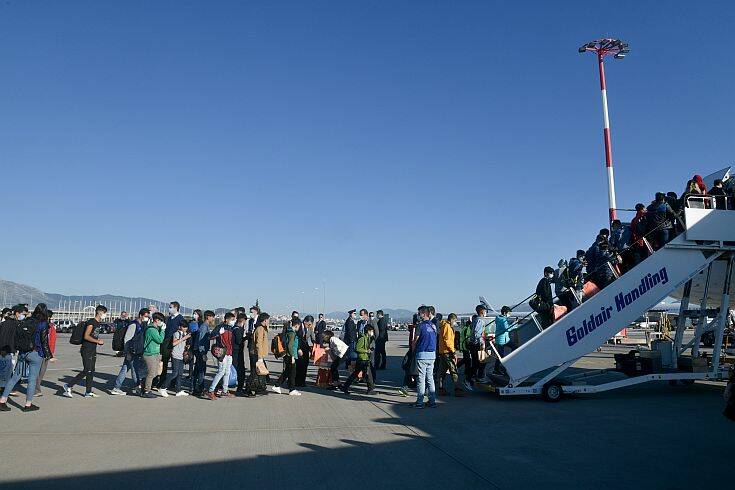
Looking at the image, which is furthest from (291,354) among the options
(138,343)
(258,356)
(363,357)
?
(138,343)

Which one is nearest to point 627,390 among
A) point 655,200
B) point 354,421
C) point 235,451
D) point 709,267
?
point 709,267

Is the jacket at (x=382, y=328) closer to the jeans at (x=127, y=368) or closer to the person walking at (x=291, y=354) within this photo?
the person walking at (x=291, y=354)

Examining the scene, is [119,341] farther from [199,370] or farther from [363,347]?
[363,347]

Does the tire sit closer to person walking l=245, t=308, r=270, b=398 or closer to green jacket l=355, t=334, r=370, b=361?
green jacket l=355, t=334, r=370, b=361

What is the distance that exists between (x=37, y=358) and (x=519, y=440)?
27.0 ft

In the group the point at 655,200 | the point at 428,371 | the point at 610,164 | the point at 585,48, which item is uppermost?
the point at 585,48

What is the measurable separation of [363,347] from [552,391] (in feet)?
12.6

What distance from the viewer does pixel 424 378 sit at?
9.20m

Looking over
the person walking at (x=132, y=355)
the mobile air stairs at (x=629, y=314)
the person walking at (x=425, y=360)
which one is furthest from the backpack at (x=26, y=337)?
the mobile air stairs at (x=629, y=314)

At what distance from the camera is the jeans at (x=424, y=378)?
29.7 ft

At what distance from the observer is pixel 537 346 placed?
30.4 ft

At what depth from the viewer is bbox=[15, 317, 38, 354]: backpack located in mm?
8703

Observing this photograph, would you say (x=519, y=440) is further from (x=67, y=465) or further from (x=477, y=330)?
(x=67, y=465)

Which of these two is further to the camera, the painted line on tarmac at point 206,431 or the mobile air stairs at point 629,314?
the mobile air stairs at point 629,314
